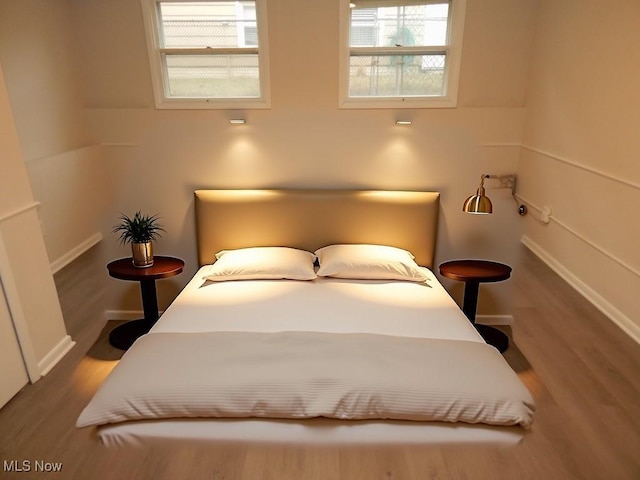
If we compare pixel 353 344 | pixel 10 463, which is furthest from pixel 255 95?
pixel 10 463

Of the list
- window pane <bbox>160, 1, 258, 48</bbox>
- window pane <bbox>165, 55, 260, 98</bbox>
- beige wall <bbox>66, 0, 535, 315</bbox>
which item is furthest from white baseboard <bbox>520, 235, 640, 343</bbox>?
window pane <bbox>160, 1, 258, 48</bbox>

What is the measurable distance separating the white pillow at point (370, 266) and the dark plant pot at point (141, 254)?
1244 millimetres

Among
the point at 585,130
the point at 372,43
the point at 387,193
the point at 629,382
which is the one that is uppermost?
the point at 372,43

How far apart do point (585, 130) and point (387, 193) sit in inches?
52.6

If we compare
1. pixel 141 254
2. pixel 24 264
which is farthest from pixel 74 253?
pixel 24 264

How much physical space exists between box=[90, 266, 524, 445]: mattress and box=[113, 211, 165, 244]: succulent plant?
479 millimetres

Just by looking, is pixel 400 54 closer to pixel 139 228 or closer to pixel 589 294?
pixel 589 294

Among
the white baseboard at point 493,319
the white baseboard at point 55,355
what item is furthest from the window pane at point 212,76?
the white baseboard at point 493,319

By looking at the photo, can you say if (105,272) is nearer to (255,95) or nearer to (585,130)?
Answer: (255,95)

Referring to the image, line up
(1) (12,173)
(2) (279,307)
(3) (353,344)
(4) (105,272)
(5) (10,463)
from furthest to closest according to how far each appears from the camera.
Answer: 1. (4) (105,272)
2. (2) (279,307)
3. (1) (12,173)
4. (3) (353,344)
5. (5) (10,463)

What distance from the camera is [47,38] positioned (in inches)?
110

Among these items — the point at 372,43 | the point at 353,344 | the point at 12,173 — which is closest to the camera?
the point at 353,344

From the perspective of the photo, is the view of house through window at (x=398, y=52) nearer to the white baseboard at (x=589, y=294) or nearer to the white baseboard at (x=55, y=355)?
the white baseboard at (x=589, y=294)

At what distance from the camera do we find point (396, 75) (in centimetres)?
325
